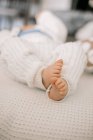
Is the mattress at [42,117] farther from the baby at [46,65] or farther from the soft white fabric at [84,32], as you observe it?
the soft white fabric at [84,32]

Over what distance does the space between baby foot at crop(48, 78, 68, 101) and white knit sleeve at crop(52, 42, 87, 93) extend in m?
0.04

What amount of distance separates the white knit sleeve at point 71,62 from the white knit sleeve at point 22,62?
0.08 metres

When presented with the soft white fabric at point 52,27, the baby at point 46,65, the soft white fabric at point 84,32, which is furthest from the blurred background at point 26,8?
the baby at point 46,65

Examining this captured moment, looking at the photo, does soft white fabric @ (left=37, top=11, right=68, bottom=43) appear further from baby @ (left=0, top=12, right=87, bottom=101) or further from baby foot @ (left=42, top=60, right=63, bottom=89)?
baby foot @ (left=42, top=60, right=63, bottom=89)

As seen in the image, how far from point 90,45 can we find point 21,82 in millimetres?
401

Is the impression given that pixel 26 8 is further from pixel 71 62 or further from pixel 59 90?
pixel 59 90

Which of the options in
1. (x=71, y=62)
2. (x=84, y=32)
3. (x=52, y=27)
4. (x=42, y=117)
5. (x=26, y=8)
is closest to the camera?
(x=42, y=117)

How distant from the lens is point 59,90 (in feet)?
2.32

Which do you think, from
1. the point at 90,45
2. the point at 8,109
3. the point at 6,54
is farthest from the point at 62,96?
the point at 90,45

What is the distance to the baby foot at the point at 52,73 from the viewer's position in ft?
2.38

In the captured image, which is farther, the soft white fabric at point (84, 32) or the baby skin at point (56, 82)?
the soft white fabric at point (84, 32)

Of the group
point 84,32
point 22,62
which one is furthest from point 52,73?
point 84,32

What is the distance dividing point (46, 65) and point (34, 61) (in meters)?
0.04

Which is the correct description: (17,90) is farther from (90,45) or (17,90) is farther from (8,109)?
(90,45)
